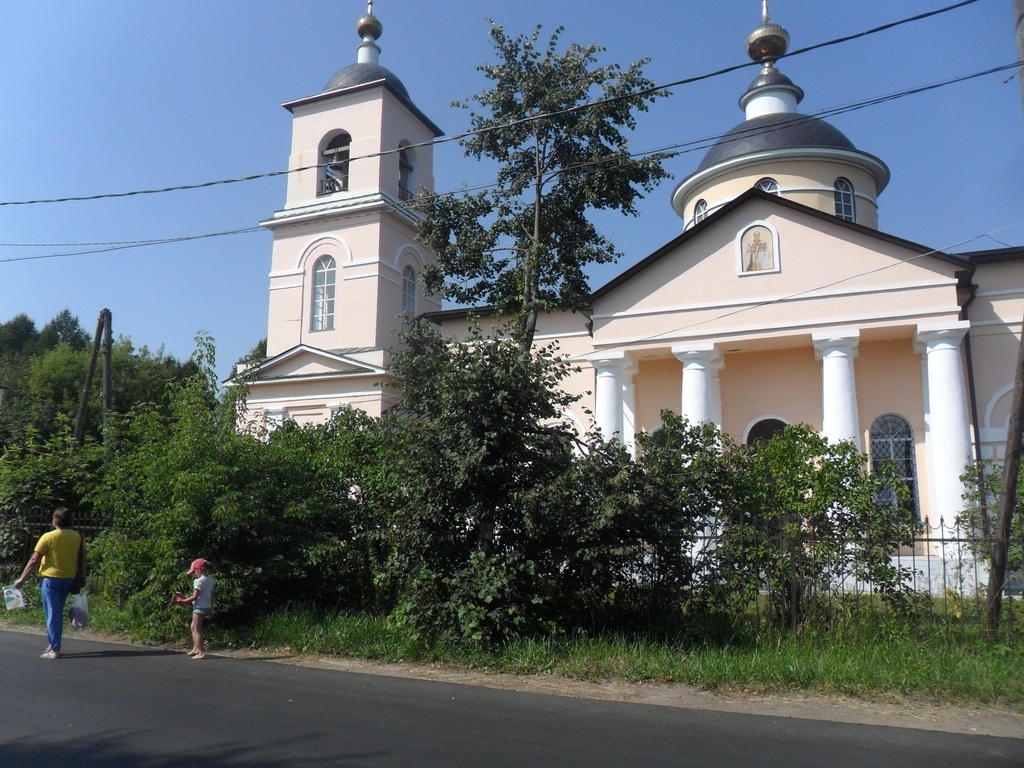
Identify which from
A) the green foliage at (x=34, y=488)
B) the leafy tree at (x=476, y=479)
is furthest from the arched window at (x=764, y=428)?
the green foliage at (x=34, y=488)

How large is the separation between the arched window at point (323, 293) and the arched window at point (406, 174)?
338 cm

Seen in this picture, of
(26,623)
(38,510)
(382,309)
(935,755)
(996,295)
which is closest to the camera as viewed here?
(935,755)

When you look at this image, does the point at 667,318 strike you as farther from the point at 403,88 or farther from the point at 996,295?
the point at 403,88

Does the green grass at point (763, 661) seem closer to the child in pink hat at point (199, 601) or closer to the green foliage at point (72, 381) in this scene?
the child in pink hat at point (199, 601)

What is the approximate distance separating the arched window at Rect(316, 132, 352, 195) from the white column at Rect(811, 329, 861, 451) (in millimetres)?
16520

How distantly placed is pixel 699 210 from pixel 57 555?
22.0m

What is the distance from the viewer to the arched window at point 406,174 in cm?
2805

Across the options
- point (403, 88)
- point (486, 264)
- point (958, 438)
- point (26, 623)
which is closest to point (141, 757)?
point (26, 623)

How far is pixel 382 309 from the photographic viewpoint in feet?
86.8

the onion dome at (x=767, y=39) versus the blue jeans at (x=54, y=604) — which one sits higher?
the onion dome at (x=767, y=39)

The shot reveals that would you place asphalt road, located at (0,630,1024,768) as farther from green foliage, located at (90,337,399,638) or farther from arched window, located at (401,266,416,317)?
arched window, located at (401,266,416,317)

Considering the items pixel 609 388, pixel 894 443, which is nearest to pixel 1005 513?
pixel 894 443

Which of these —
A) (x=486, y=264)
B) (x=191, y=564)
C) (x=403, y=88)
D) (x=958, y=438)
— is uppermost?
(x=403, y=88)

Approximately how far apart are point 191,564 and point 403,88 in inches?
875
